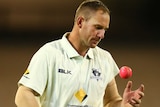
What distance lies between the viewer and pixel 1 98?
4.18 meters

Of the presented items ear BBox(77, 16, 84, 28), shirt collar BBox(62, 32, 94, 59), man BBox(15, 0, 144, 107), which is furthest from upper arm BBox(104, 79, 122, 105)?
ear BBox(77, 16, 84, 28)

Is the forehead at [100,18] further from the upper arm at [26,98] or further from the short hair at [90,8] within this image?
the upper arm at [26,98]

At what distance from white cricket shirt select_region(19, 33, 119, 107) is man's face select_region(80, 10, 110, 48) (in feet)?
0.28

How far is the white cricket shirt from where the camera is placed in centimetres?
200

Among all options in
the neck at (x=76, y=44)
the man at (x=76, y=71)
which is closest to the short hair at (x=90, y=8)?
the man at (x=76, y=71)

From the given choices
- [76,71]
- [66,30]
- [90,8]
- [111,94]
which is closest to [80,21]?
[90,8]

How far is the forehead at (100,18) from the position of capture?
6.86ft

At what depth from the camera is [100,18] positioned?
2094 mm

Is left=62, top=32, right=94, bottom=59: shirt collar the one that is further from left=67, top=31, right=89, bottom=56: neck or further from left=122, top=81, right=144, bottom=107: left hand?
left=122, top=81, right=144, bottom=107: left hand

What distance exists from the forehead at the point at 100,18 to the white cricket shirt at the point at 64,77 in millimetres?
179

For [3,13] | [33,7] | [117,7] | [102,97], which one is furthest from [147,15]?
[102,97]

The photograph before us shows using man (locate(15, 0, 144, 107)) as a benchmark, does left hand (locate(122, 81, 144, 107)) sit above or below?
below

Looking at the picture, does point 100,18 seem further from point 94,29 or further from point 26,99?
point 26,99

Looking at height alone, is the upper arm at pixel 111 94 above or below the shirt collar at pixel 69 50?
below
